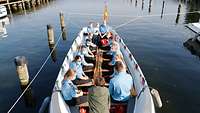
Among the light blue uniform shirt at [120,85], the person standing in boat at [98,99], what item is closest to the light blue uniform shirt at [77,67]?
the light blue uniform shirt at [120,85]

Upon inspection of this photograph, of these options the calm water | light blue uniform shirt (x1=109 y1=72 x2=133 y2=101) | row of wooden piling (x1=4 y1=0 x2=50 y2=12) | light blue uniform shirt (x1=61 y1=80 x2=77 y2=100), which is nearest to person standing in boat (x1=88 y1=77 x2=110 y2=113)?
light blue uniform shirt (x1=109 y1=72 x2=133 y2=101)

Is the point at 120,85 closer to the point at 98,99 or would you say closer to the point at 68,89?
the point at 98,99

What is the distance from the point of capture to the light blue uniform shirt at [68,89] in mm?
7717

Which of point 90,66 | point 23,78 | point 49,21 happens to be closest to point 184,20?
point 49,21

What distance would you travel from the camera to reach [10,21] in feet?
97.8

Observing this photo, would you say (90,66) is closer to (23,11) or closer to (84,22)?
(84,22)

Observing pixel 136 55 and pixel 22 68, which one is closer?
pixel 22 68

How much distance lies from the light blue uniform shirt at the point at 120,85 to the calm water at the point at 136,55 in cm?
337

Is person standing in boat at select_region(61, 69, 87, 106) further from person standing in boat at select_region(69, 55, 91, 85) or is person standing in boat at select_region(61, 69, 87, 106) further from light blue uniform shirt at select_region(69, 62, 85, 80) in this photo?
light blue uniform shirt at select_region(69, 62, 85, 80)

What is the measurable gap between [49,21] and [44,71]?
53.2 feet

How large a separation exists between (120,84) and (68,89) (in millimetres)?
1917

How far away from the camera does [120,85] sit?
7.47m

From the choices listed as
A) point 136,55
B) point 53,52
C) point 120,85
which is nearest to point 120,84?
point 120,85

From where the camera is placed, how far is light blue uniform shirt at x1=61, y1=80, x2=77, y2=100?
25.3ft
